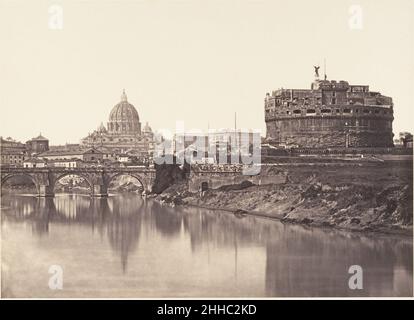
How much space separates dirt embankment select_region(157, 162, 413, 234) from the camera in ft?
54.5

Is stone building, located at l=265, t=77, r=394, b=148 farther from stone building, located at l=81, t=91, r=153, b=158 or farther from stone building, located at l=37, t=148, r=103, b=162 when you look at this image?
stone building, located at l=81, t=91, r=153, b=158

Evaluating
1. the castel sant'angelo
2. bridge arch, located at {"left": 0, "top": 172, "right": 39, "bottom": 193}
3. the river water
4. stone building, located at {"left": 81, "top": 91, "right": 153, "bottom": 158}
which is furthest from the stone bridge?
stone building, located at {"left": 81, "top": 91, "right": 153, "bottom": 158}

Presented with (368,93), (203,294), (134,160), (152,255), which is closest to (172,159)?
(134,160)

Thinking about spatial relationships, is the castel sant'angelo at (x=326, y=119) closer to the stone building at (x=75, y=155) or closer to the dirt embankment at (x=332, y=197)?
the dirt embankment at (x=332, y=197)

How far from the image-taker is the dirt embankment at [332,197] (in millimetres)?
16625

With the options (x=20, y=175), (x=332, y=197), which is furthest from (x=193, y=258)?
(x=20, y=175)

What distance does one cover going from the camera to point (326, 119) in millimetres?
29734

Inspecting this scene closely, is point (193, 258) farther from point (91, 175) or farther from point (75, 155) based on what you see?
point (75, 155)

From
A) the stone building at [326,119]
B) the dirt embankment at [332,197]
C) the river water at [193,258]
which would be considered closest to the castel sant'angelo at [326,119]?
the stone building at [326,119]

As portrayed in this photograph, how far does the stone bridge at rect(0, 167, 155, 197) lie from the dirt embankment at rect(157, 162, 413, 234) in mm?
4870

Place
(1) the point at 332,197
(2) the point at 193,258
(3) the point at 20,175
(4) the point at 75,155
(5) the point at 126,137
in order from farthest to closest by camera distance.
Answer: (5) the point at 126,137 < (4) the point at 75,155 < (3) the point at 20,175 < (1) the point at 332,197 < (2) the point at 193,258

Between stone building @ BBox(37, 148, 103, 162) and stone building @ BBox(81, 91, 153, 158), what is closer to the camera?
stone building @ BBox(37, 148, 103, 162)
